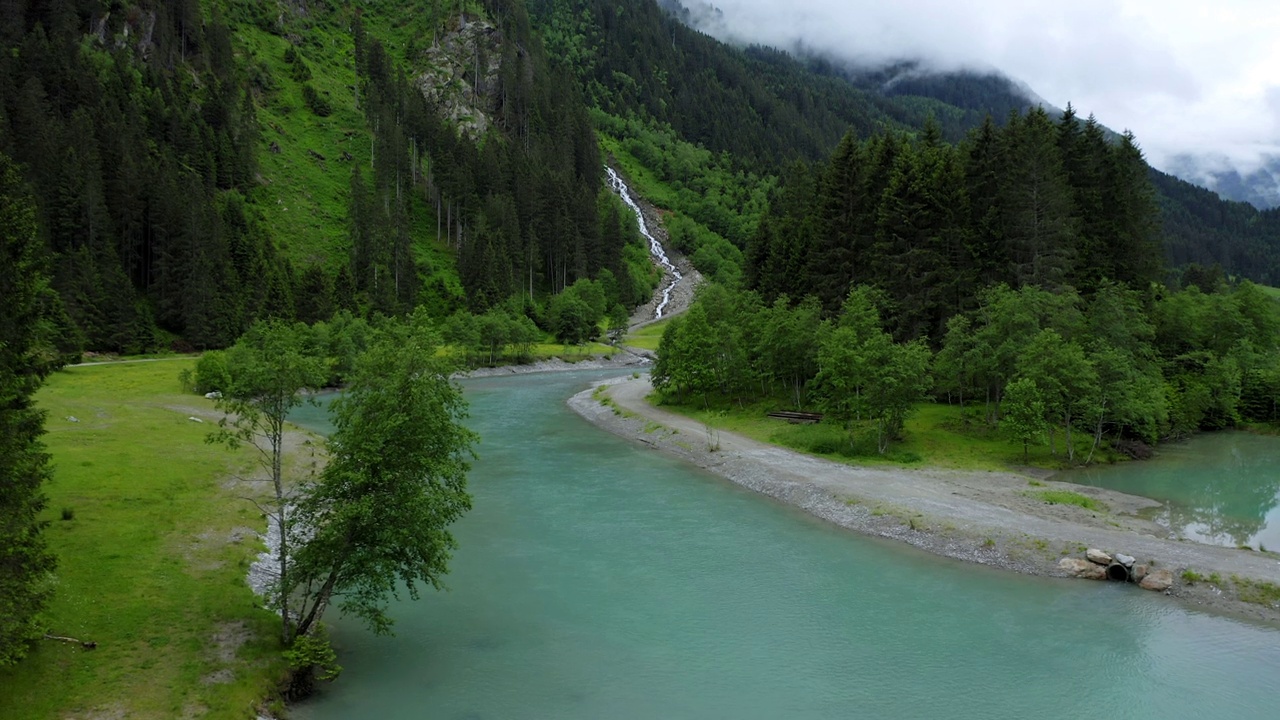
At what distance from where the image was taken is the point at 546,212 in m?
145

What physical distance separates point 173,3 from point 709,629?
167083 millimetres

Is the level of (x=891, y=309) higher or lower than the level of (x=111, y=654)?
higher

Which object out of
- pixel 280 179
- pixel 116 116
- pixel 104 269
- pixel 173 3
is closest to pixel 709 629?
pixel 104 269

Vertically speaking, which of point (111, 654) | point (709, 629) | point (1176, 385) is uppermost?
point (1176, 385)

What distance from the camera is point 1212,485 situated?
137ft

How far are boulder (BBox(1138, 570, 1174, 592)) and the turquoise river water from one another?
7.63m

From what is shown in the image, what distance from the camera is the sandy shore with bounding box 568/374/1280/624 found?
27.9 metres

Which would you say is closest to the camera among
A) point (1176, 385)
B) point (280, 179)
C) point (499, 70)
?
point (1176, 385)

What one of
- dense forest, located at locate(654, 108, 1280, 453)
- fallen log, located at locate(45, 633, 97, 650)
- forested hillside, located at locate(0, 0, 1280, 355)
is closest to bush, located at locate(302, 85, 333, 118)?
forested hillside, located at locate(0, 0, 1280, 355)

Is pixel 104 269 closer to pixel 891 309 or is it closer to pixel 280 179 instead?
pixel 280 179

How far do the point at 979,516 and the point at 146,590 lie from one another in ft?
108

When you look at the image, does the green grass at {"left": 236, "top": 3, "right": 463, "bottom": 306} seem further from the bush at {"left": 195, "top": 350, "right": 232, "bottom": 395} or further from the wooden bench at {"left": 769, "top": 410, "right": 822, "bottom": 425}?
the wooden bench at {"left": 769, "top": 410, "right": 822, "bottom": 425}

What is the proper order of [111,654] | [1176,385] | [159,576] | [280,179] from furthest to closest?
[280,179]
[1176,385]
[159,576]
[111,654]

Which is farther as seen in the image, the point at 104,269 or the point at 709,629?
the point at 104,269
